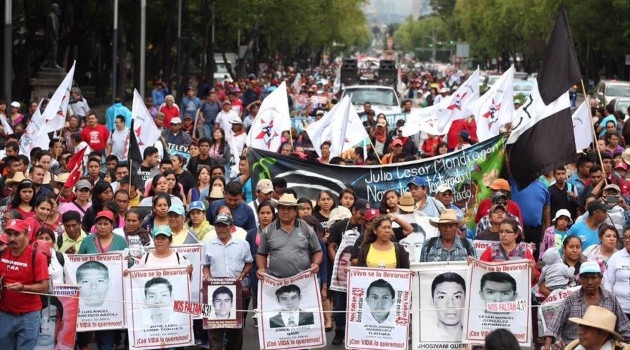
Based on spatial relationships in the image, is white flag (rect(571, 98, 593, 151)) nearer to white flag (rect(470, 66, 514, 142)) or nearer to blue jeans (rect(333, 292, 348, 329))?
white flag (rect(470, 66, 514, 142))

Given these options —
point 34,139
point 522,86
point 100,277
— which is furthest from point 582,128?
point 522,86

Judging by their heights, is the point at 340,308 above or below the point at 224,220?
below

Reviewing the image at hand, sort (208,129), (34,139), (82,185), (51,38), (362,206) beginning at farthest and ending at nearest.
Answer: (51,38) < (208,129) < (34,139) < (82,185) < (362,206)

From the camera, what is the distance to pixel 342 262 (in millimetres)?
12391

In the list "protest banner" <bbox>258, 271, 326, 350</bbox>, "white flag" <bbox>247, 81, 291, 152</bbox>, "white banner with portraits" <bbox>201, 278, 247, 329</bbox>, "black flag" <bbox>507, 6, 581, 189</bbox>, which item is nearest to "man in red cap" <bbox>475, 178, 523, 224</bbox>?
"black flag" <bbox>507, 6, 581, 189</bbox>

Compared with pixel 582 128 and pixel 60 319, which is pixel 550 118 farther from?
pixel 60 319

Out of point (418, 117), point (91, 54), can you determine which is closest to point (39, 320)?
point (418, 117)

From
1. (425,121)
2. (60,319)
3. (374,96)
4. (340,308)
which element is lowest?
(340,308)

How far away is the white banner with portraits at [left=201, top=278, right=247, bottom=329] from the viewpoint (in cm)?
1138

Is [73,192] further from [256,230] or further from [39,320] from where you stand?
[39,320]

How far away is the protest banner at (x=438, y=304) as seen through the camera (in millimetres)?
11016

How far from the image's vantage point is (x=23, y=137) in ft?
61.0

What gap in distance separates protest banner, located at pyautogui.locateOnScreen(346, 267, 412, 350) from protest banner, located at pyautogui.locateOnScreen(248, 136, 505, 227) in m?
3.75

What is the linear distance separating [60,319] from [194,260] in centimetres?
119
